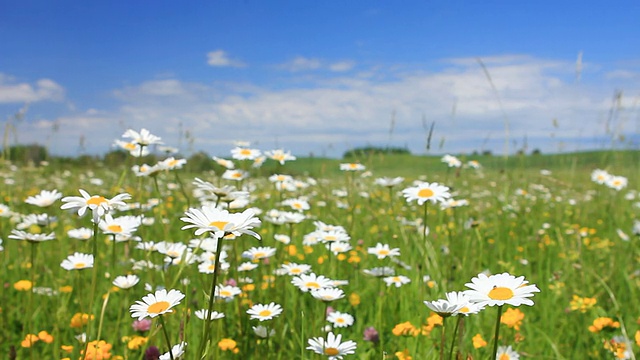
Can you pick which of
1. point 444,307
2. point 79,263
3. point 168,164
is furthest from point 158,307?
point 168,164

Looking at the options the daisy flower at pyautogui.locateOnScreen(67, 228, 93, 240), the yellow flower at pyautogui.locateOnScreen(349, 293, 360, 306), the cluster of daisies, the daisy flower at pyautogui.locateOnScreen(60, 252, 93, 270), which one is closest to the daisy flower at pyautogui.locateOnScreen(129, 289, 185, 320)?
the daisy flower at pyautogui.locateOnScreen(60, 252, 93, 270)

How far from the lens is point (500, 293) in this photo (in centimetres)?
108

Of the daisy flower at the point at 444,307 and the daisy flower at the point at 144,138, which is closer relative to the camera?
the daisy flower at the point at 444,307

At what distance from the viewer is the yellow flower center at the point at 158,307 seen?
1280 mm

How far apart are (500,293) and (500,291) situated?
0.4 inches

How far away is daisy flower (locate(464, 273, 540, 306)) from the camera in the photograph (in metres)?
1.04

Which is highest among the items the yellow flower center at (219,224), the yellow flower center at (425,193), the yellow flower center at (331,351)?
the yellow flower center at (219,224)

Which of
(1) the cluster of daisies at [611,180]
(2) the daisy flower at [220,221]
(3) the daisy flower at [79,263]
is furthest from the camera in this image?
(1) the cluster of daisies at [611,180]

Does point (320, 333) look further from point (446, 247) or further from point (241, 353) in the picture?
point (446, 247)

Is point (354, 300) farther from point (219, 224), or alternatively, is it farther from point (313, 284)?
point (219, 224)

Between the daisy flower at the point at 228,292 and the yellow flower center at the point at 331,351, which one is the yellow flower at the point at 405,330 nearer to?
the yellow flower center at the point at 331,351

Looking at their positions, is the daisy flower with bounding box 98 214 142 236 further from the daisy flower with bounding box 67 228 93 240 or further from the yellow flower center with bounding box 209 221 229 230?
the yellow flower center with bounding box 209 221 229 230

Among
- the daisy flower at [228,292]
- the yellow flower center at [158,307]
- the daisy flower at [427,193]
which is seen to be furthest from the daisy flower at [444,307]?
the daisy flower at [228,292]

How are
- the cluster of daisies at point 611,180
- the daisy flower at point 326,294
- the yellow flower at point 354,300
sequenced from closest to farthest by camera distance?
1. the daisy flower at point 326,294
2. the yellow flower at point 354,300
3. the cluster of daisies at point 611,180
